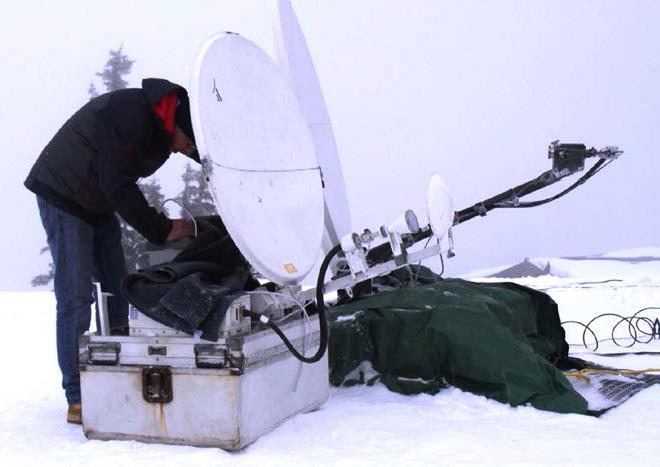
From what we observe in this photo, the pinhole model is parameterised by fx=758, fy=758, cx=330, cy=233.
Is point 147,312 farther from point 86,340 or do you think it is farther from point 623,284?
point 623,284

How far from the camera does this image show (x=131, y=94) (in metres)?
2.98

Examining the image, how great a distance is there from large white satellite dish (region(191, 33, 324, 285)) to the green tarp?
2.24 ft

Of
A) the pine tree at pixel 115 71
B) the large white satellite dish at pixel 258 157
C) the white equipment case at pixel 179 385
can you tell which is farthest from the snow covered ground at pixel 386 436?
the pine tree at pixel 115 71

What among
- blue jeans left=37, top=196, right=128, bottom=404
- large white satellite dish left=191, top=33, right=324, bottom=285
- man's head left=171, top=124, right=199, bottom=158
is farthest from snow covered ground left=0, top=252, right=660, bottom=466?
man's head left=171, top=124, right=199, bottom=158

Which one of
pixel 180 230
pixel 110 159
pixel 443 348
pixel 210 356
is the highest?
pixel 110 159

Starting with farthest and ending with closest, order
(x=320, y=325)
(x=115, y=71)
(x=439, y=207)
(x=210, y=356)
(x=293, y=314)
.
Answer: (x=115, y=71) < (x=439, y=207) < (x=293, y=314) < (x=320, y=325) < (x=210, y=356)

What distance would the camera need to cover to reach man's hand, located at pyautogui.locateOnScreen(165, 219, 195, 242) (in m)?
3.08

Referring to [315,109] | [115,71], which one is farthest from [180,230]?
[115,71]

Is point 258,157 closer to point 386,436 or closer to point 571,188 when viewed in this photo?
point 386,436

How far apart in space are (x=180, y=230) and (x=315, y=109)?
2280 mm

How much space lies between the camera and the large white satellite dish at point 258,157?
2643mm

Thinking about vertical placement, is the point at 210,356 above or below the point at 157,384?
above

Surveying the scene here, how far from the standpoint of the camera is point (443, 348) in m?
3.64

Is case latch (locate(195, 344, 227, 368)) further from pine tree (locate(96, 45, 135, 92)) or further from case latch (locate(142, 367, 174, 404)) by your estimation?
pine tree (locate(96, 45, 135, 92))
